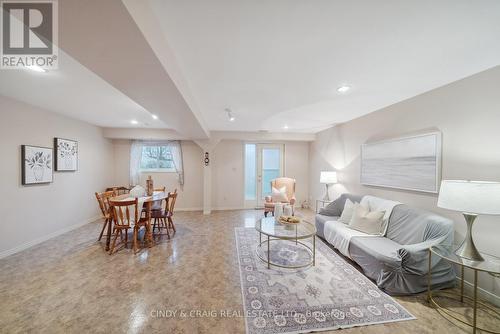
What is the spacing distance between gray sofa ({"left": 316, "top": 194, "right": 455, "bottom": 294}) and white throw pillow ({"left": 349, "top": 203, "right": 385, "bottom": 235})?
12 cm

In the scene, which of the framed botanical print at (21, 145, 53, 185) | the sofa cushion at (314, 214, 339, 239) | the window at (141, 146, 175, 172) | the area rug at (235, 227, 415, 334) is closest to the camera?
the area rug at (235, 227, 415, 334)

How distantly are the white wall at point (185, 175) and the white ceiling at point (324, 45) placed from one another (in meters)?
3.29

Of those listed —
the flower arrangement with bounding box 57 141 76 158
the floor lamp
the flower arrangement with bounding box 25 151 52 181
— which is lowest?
the floor lamp

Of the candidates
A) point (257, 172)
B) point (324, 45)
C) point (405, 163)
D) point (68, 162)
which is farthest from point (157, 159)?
point (405, 163)

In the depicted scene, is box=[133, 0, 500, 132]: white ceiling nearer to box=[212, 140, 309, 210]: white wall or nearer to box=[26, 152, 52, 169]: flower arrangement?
box=[26, 152, 52, 169]: flower arrangement

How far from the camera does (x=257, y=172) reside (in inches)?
239

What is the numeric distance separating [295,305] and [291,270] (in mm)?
620

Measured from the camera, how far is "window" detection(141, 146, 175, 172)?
5.60 metres

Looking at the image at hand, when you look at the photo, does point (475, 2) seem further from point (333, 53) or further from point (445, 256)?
point (445, 256)

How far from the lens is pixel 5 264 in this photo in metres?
2.59

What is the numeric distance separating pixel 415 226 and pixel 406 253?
24.9 inches

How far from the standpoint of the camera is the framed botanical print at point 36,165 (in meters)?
3.04

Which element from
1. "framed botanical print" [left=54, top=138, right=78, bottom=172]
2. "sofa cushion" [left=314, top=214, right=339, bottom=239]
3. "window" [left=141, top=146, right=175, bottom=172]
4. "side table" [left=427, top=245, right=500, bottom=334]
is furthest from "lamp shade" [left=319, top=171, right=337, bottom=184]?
"framed botanical print" [left=54, top=138, right=78, bottom=172]

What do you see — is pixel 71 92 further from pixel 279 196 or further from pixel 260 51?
pixel 279 196
